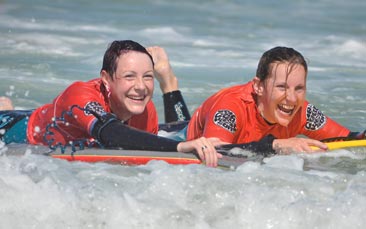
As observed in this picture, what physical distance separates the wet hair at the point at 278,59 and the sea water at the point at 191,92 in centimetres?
57

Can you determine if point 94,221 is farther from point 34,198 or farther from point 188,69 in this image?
point 188,69

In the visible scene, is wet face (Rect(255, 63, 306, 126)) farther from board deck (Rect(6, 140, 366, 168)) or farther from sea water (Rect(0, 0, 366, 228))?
board deck (Rect(6, 140, 366, 168))

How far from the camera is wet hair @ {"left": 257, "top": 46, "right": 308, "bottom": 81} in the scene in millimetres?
5133

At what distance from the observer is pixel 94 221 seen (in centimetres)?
398

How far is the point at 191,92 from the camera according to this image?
9.39 metres

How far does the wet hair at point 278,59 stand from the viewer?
5.13 metres

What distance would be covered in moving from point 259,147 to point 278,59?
23.8 inches

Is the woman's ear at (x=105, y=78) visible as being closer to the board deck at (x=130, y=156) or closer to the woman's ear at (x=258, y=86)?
the board deck at (x=130, y=156)

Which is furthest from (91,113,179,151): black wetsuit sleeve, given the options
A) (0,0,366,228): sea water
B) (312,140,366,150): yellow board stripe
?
(312,140,366,150): yellow board stripe

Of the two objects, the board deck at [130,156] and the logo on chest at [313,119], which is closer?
the board deck at [130,156]

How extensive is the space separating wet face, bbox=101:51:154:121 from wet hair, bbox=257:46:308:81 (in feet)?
2.16

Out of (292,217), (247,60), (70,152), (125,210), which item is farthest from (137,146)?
(247,60)

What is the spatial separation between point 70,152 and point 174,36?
804 cm

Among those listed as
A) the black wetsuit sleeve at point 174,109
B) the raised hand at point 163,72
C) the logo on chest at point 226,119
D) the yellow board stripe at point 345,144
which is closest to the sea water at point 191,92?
the yellow board stripe at point 345,144
